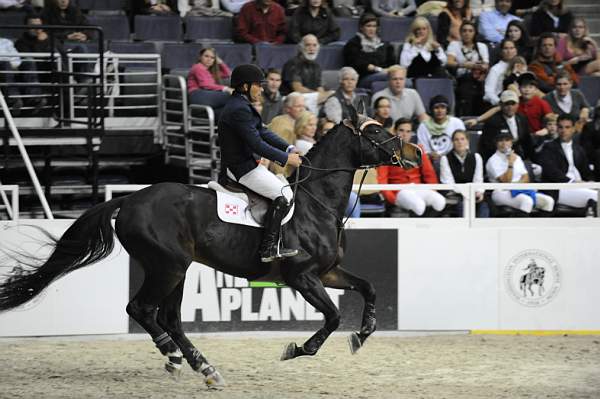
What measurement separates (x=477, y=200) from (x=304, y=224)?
419cm

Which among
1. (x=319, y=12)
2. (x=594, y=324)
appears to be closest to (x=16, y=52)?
(x=319, y=12)

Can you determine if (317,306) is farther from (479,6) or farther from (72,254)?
(479,6)

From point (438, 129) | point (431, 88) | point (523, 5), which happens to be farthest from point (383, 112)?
point (523, 5)

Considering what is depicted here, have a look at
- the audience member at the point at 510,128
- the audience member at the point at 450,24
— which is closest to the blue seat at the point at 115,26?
the audience member at the point at 450,24

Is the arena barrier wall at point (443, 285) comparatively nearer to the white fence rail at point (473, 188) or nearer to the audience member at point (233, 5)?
the white fence rail at point (473, 188)

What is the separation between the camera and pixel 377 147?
8.66 meters

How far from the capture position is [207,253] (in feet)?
28.0

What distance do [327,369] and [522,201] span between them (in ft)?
12.9

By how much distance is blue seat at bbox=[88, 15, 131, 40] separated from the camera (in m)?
14.6

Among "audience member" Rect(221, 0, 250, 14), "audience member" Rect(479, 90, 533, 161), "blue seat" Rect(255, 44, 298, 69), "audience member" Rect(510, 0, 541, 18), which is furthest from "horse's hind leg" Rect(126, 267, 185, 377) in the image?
"audience member" Rect(510, 0, 541, 18)

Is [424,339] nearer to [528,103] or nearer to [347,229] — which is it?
[347,229]

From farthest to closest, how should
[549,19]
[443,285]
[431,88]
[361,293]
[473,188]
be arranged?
[549,19], [431,88], [443,285], [473,188], [361,293]

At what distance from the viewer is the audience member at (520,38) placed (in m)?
15.0

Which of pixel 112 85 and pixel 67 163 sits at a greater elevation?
pixel 112 85
